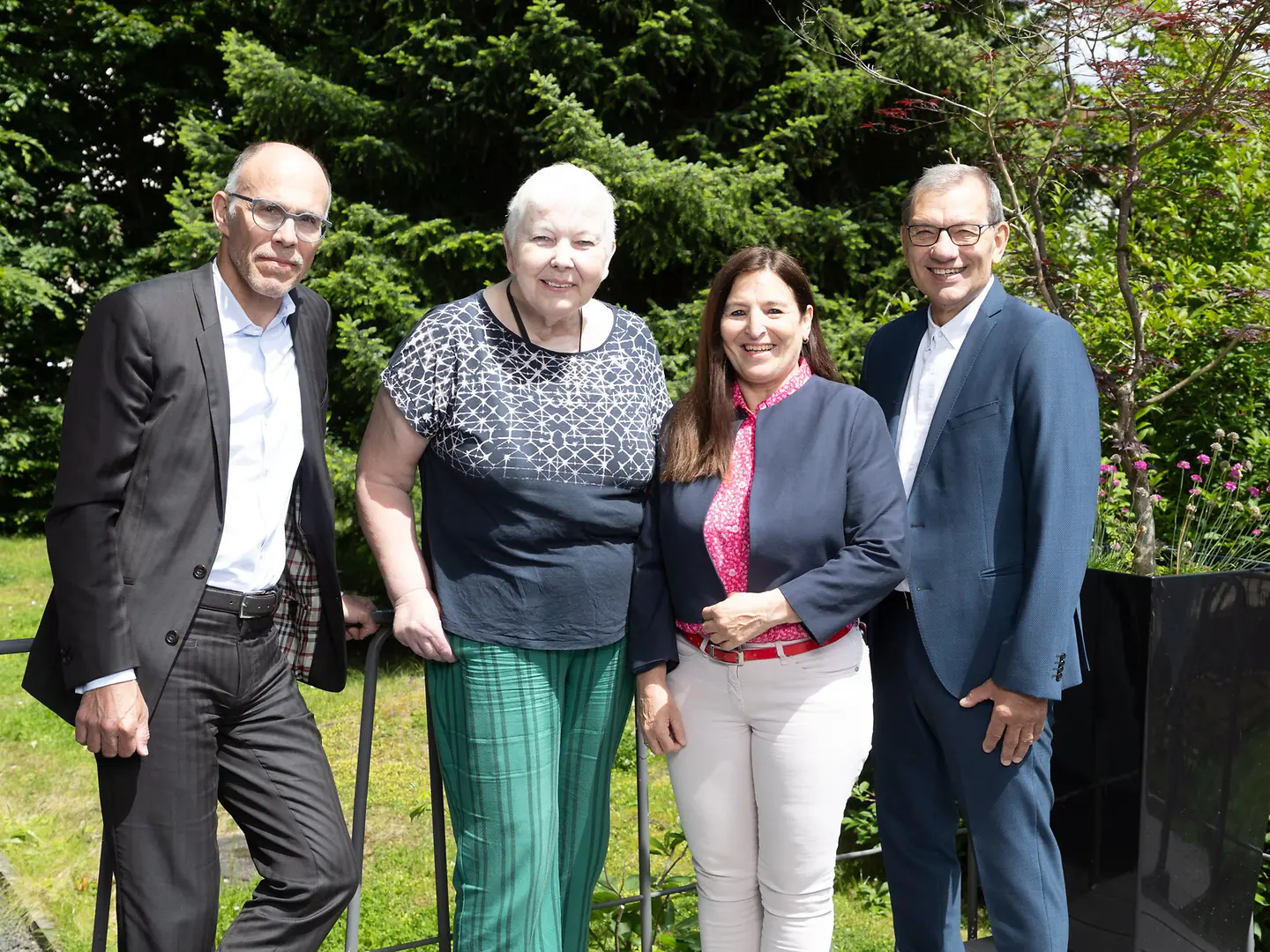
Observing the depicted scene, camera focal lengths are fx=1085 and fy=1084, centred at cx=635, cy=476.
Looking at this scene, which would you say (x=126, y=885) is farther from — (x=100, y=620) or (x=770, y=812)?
(x=770, y=812)

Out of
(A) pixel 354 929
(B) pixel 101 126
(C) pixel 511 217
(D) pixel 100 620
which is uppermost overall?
(B) pixel 101 126

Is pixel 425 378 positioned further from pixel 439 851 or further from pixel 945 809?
pixel 945 809

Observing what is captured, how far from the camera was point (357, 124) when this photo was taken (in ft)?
24.7

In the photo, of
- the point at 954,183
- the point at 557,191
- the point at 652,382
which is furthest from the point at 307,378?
the point at 954,183

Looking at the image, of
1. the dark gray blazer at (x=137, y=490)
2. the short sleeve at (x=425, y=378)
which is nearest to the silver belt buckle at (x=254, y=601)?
the dark gray blazer at (x=137, y=490)

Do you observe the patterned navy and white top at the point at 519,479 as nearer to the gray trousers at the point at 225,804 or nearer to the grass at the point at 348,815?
Answer: the gray trousers at the point at 225,804

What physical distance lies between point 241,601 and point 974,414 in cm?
167

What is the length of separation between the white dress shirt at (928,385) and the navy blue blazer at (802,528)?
177 mm

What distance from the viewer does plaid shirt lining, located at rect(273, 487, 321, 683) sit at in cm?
240

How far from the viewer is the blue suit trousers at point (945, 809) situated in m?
2.48

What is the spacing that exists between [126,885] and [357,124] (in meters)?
6.38

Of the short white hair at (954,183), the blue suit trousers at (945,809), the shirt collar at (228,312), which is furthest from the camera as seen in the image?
the short white hair at (954,183)

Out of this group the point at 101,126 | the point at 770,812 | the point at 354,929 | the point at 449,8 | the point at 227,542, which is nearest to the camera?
the point at 227,542

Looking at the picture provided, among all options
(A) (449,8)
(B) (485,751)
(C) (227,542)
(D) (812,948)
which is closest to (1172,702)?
(D) (812,948)
